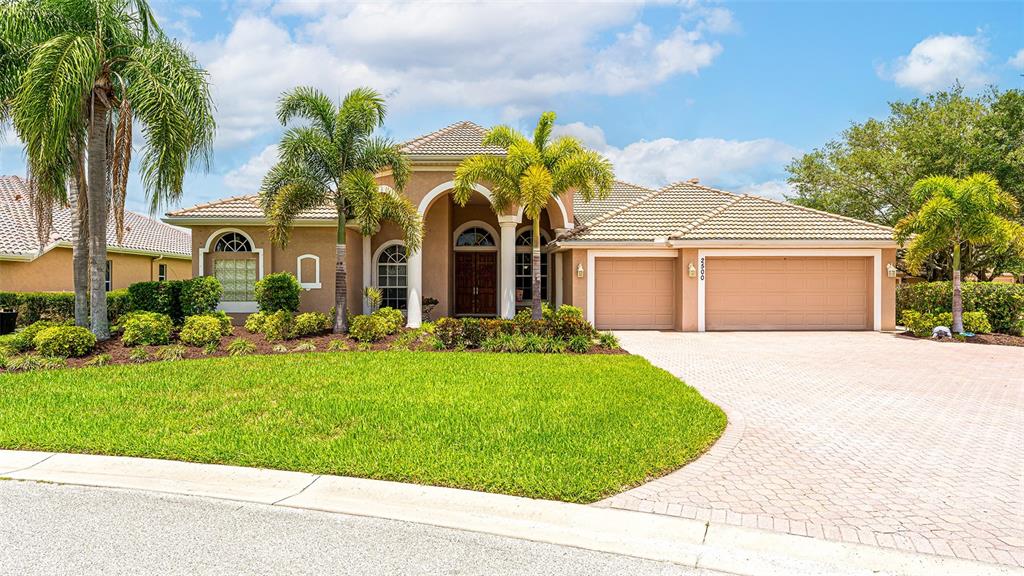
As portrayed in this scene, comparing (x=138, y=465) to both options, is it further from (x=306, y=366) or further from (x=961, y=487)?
(x=961, y=487)

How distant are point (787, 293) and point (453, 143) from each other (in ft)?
36.3

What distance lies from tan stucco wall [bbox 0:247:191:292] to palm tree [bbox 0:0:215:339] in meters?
8.23

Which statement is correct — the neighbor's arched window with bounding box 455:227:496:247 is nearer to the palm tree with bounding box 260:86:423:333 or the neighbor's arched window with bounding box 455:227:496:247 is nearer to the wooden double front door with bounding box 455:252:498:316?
the wooden double front door with bounding box 455:252:498:316

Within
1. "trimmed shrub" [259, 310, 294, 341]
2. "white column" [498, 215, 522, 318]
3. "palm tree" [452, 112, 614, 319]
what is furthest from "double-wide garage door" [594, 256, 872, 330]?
"trimmed shrub" [259, 310, 294, 341]

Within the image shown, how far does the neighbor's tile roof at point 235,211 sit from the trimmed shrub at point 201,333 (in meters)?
4.39

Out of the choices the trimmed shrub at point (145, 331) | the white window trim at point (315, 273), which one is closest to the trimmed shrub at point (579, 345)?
the white window trim at point (315, 273)

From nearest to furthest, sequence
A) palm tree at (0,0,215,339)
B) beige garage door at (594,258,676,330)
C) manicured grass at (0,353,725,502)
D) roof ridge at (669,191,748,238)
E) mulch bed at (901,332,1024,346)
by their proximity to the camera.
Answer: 1. manicured grass at (0,353,725,502)
2. palm tree at (0,0,215,339)
3. mulch bed at (901,332,1024,346)
4. roof ridge at (669,191,748,238)
5. beige garage door at (594,258,676,330)

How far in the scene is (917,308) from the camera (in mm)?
17922

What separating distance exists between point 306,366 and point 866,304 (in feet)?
52.7

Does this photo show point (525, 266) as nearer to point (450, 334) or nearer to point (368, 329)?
point (450, 334)

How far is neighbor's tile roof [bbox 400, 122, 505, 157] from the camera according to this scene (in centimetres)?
1669

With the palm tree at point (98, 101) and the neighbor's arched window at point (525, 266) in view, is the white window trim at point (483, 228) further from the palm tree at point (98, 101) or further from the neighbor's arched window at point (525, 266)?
the palm tree at point (98, 101)

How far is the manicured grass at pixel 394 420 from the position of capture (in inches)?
205

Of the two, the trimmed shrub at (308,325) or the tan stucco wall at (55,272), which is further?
the tan stucco wall at (55,272)
